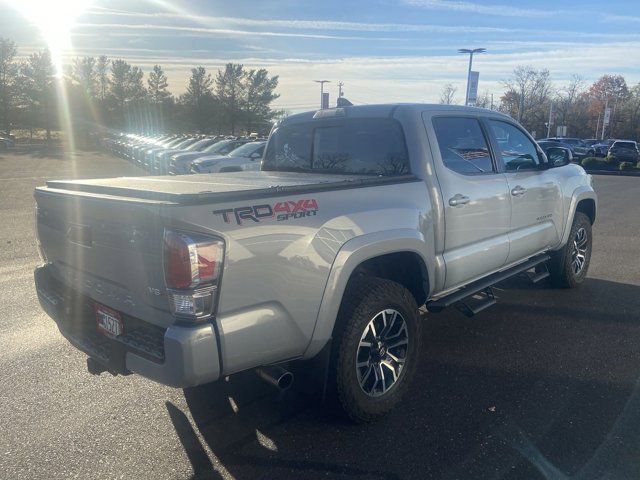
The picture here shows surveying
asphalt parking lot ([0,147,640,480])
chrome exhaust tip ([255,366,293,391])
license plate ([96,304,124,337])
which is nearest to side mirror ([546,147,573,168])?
asphalt parking lot ([0,147,640,480])

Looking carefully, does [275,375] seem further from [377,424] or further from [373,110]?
[373,110]

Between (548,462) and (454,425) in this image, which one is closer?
(548,462)

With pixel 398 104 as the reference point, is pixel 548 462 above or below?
below

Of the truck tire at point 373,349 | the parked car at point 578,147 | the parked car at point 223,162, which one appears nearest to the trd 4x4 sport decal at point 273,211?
the truck tire at point 373,349

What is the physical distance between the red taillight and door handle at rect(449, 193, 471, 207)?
2040 mm

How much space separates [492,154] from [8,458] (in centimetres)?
407

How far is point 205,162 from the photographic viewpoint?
15.2 metres

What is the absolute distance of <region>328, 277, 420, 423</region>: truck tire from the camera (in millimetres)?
3102

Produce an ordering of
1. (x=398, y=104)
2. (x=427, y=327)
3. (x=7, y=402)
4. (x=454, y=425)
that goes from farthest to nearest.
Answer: (x=427, y=327)
(x=398, y=104)
(x=7, y=402)
(x=454, y=425)

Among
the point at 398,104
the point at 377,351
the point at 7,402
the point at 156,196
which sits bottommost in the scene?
the point at 7,402

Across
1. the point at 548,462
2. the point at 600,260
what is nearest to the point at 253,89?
the point at 600,260

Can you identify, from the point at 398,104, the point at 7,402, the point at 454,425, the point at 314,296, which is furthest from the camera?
the point at 398,104

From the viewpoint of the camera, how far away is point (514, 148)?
16.5 feet

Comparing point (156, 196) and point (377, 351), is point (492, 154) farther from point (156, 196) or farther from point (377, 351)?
point (156, 196)
